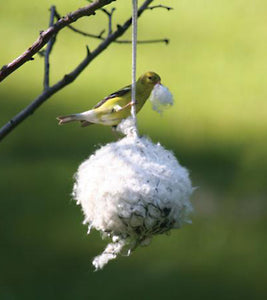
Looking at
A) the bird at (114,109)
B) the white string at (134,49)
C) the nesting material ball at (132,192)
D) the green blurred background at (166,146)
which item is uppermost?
the white string at (134,49)

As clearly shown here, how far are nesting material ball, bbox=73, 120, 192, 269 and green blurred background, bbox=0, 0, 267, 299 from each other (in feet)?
5.83

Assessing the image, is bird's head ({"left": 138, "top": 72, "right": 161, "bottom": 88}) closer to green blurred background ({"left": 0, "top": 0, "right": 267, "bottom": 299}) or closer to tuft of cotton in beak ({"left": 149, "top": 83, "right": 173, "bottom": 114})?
tuft of cotton in beak ({"left": 149, "top": 83, "right": 173, "bottom": 114})

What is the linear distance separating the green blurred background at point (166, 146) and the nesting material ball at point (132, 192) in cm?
178

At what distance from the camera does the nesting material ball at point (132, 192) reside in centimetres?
172

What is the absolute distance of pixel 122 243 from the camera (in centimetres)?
180

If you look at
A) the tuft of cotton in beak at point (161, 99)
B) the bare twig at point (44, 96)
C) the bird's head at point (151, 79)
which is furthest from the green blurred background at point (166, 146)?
the tuft of cotton in beak at point (161, 99)

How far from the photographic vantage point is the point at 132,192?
5.64 ft

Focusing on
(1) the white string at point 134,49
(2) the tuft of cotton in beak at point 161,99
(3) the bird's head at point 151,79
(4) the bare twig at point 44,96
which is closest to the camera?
(1) the white string at point 134,49

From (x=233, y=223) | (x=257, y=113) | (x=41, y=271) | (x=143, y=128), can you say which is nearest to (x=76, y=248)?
(x=41, y=271)

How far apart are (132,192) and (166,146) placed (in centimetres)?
292

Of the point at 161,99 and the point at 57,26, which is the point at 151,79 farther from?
the point at 57,26

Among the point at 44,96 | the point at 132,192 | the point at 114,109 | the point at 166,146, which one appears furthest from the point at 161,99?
the point at 166,146

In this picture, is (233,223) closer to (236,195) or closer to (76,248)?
(236,195)

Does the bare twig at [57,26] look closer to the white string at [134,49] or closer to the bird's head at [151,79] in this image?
the white string at [134,49]
